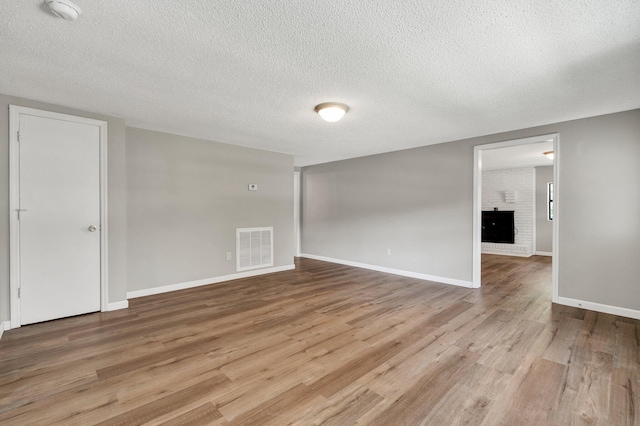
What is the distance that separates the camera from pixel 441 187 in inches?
188

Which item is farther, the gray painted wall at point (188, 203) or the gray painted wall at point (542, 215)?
the gray painted wall at point (542, 215)

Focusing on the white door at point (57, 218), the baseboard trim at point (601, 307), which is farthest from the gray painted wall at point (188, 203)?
the baseboard trim at point (601, 307)

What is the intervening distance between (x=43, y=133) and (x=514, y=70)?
179 inches

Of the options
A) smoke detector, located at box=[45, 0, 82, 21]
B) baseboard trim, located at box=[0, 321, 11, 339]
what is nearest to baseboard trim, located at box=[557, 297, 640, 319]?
smoke detector, located at box=[45, 0, 82, 21]

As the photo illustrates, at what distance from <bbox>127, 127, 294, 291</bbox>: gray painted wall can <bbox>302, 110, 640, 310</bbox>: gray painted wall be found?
1759mm

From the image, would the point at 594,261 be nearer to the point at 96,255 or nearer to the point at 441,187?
the point at 441,187

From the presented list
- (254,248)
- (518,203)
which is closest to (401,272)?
(254,248)

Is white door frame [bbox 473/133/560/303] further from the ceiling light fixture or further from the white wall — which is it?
the white wall

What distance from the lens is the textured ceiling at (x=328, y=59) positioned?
5.36ft

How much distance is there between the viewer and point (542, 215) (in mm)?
7504

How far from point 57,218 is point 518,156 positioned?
25.6 ft

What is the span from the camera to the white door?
289cm

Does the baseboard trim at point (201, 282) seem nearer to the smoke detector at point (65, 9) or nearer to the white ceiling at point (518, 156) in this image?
the smoke detector at point (65, 9)

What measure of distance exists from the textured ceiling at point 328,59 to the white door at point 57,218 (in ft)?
1.25
